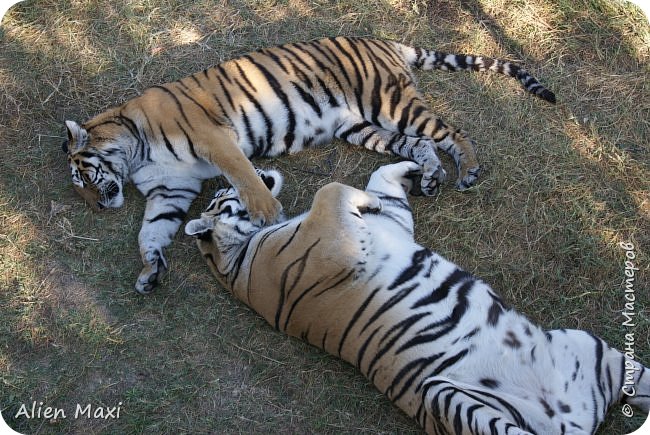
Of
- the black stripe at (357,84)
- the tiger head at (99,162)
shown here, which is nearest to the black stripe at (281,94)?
the black stripe at (357,84)

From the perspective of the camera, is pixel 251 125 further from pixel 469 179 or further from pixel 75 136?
pixel 469 179

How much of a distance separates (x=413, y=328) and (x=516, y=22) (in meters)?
2.95

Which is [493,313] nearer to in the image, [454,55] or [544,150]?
[544,150]

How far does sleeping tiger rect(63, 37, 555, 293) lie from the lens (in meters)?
4.34

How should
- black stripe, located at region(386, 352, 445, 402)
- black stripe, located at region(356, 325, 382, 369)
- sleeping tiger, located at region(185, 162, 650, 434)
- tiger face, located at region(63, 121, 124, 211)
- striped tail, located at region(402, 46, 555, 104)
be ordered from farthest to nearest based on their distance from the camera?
striped tail, located at region(402, 46, 555, 104)
tiger face, located at region(63, 121, 124, 211)
black stripe, located at region(356, 325, 382, 369)
black stripe, located at region(386, 352, 445, 402)
sleeping tiger, located at region(185, 162, 650, 434)

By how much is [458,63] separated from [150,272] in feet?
8.89

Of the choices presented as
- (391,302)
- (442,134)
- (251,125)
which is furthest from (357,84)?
(391,302)

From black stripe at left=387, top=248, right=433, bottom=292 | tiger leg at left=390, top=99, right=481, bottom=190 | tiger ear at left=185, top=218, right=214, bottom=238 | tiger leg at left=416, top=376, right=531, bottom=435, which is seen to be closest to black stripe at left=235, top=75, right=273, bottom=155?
tiger ear at left=185, top=218, right=214, bottom=238

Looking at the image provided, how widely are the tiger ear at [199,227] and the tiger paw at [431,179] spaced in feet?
4.65

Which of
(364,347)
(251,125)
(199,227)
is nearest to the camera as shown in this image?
(364,347)

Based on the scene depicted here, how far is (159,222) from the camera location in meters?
4.36

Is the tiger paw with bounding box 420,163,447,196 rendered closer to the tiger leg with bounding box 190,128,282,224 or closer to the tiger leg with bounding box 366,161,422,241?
the tiger leg with bounding box 366,161,422,241

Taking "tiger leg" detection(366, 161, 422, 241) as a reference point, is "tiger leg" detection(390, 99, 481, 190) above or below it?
above

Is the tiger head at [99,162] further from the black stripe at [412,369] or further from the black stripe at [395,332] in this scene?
the black stripe at [412,369]
